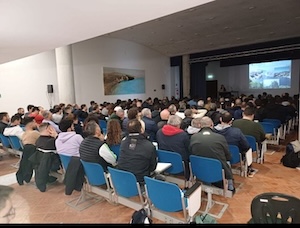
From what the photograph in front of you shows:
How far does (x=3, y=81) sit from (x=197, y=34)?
8865 mm

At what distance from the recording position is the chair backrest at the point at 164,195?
6.80 ft

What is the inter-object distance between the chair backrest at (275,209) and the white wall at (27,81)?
10.1 m

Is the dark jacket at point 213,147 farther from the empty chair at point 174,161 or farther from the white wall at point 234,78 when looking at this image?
the white wall at point 234,78

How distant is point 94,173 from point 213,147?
1.51 metres

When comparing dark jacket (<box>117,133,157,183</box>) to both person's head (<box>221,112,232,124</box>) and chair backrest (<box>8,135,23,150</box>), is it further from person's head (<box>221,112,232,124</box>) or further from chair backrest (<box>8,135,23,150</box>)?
chair backrest (<box>8,135,23,150</box>)

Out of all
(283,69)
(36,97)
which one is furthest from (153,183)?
(283,69)

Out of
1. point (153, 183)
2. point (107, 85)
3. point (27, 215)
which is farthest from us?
point (107, 85)

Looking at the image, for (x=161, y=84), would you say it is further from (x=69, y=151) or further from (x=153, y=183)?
(x=153, y=183)

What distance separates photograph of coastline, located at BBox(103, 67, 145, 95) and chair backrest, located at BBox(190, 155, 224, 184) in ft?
31.7

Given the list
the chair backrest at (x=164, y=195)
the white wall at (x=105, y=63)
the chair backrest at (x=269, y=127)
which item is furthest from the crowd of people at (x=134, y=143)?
the white wall at (x=105, y=63)

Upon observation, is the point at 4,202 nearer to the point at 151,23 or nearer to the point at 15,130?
the point at 15,130

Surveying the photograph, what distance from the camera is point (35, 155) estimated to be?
353cm

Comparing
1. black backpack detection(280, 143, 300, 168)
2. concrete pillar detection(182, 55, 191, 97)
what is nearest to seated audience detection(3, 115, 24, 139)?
black backpack detection(280, 143, 300, 168)

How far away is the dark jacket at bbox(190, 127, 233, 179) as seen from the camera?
9.32 feet
